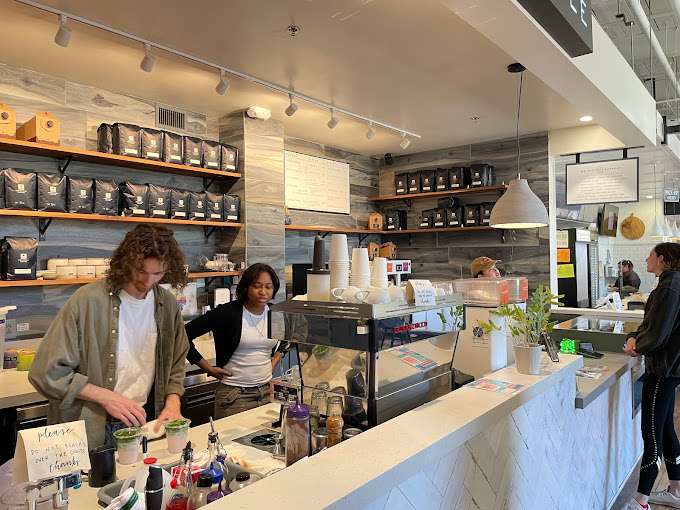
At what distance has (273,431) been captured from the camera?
1.90m

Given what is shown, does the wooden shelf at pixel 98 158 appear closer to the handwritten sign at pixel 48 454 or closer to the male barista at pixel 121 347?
the male barista at pixel 121 347

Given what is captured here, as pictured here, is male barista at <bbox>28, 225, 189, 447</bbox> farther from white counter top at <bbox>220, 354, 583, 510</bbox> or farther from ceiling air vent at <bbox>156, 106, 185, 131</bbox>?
ceiling air vent at <bbox>156, 106, 185, 131</bbox>

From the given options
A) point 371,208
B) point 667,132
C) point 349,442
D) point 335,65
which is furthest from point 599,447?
point 371,208

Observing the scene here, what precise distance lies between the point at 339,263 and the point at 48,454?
41.0 inches

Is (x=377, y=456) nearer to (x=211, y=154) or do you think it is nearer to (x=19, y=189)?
(x=19, y=189)

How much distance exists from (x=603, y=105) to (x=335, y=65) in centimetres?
191

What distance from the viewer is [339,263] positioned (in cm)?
185

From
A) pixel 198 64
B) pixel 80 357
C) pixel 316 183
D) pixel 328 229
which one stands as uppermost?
pixel 198 64

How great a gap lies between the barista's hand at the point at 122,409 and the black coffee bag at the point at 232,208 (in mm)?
2804

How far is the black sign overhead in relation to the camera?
1943mm

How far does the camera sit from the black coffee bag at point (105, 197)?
146 inches

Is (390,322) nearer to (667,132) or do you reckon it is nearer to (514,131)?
(514,131)

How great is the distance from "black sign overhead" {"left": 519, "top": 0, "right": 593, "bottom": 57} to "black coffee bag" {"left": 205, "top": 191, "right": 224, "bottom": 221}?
305cm

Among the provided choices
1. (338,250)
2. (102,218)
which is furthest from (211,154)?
(338,250)
